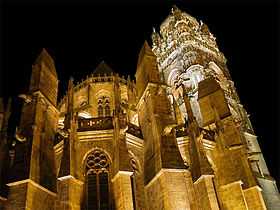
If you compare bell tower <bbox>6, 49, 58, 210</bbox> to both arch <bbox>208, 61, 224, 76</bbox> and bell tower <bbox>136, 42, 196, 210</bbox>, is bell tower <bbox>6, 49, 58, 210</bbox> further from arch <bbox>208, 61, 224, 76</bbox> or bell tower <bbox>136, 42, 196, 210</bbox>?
arch <bbox>208, 61, 224, 76</bbox>

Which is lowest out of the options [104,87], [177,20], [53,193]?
[53,193]

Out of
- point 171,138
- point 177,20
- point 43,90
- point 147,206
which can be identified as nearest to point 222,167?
point 171,138

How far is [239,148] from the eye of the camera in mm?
15320

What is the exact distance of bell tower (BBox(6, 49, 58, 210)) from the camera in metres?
11.8

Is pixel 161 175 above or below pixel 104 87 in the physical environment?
below

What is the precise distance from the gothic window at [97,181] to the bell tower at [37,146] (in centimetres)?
135

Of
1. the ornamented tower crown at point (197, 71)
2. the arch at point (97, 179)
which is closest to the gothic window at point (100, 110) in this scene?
the ornamented tower crown at point (197, 71)

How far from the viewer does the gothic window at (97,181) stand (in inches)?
509

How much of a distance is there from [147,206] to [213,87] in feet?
26.9

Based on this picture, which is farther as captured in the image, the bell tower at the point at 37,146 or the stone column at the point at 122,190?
the bell tower at the point at 37,146

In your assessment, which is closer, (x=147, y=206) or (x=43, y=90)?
(x=147, y=206)

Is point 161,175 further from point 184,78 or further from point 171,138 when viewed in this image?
point 184,78

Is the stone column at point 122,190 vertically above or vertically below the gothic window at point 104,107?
below

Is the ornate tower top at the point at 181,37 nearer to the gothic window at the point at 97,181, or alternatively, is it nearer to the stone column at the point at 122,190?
the gothic window at the point at 97,181
